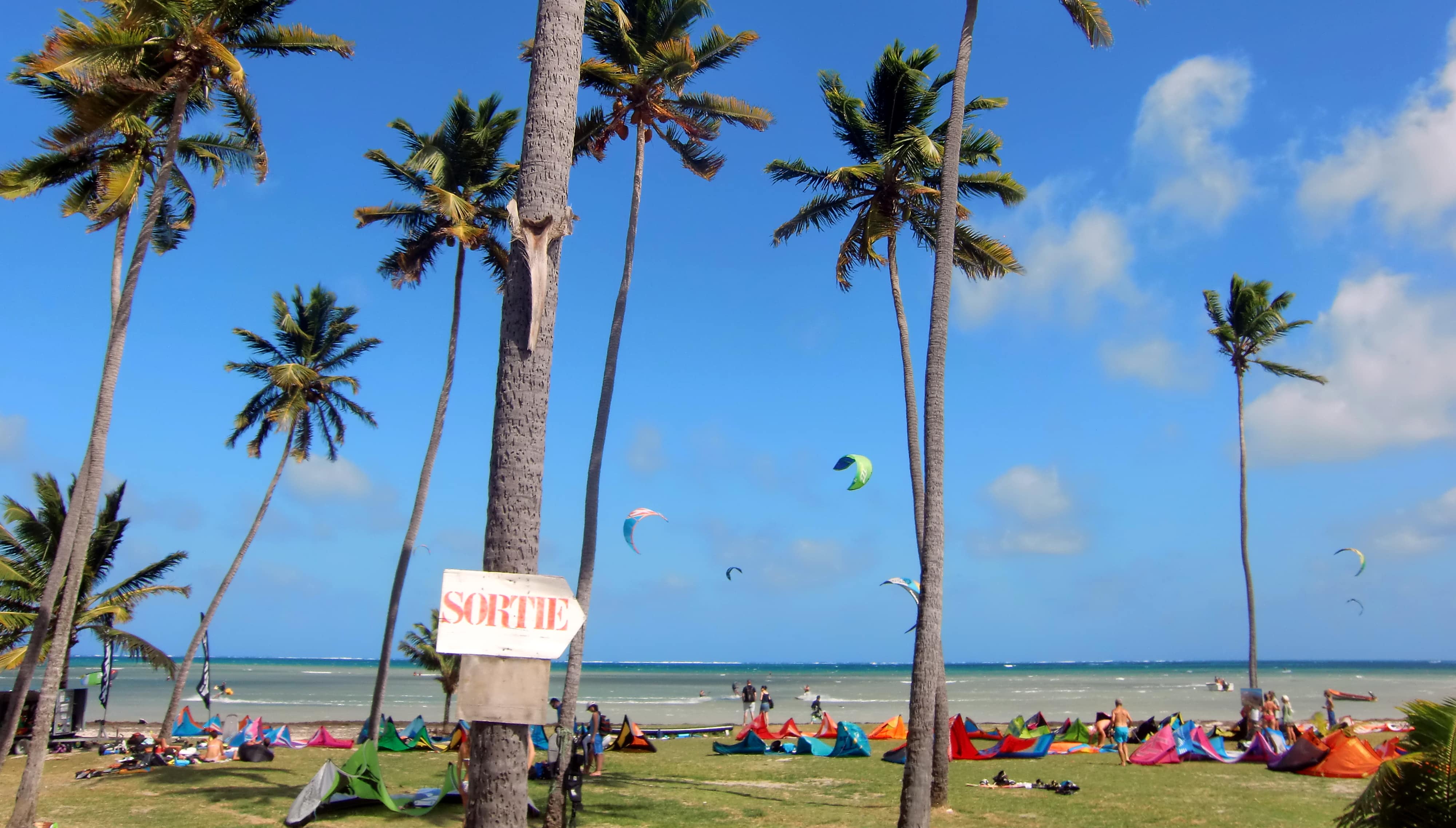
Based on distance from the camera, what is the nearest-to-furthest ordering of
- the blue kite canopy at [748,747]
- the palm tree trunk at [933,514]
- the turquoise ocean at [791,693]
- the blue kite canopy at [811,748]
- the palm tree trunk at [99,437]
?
the palm tree trunk at [933,514]
the palm tree trunk at [99,437]
the blue kite canopy at [811,748]
the blue kite canopy at [748,747]
the turquoise ocean at [791,693]

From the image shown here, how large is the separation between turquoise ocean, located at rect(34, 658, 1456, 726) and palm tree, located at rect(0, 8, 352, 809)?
50.8ft

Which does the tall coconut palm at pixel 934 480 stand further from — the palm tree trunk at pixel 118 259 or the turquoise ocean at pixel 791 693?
the palm tree trunk at pixel 118 259

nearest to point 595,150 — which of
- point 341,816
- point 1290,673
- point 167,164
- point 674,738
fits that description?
point 167,164

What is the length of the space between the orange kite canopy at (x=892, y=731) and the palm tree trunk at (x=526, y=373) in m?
21.5

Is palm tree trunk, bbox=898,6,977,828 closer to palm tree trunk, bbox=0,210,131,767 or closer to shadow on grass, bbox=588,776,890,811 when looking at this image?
shadow on grass, bbox=588,776,890,811

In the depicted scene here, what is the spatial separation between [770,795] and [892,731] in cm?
1089

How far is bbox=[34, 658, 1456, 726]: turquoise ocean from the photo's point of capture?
4366 cm

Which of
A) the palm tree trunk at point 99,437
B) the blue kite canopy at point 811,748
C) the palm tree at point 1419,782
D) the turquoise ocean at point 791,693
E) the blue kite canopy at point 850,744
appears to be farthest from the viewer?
the turquoise ocean at point 791,693

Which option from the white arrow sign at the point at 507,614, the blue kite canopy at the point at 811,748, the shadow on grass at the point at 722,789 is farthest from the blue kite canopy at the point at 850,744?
the white arrow sign at the point at 507,614

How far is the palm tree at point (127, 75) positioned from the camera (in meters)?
12.2

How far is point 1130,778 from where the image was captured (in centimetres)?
1681

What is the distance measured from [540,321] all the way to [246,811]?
1203cm

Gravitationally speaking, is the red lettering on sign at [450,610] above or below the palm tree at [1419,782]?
above

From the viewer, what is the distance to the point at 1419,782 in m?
5.41
